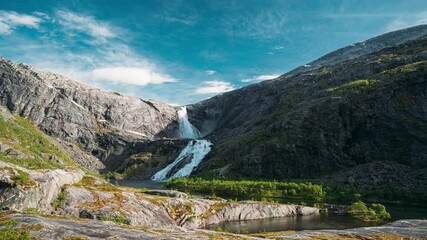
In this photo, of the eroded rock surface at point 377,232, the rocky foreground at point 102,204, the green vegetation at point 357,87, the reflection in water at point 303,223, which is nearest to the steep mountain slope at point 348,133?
the green vegetation at point 357,87

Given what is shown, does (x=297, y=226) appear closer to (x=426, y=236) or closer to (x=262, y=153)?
(x=426, y=236)

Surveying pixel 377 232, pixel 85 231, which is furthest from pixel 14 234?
pixel 377 232

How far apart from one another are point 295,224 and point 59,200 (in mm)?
41164

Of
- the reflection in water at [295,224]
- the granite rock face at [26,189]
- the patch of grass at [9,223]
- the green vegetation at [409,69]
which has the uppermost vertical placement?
the green vegetation at [409,69]

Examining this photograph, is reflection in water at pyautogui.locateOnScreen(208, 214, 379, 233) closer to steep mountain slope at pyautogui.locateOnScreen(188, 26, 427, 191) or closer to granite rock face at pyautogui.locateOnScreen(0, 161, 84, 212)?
granite rock face at pyautogui.locateOnScreen(0, 161, 84, 212)

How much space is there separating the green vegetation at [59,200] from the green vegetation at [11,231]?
23757 mm

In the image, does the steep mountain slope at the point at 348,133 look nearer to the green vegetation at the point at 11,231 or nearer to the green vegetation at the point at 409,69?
the green vegetation at the point at 409,69

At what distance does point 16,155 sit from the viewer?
108 m

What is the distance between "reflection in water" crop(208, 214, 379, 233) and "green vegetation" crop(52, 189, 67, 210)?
24905 millimetres

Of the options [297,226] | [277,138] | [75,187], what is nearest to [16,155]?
[75,187]

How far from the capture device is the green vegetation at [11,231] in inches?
856

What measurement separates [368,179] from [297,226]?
6040 cm

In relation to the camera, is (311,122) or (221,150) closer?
(311,122)

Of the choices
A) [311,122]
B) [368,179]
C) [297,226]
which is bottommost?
[297,226]
